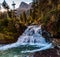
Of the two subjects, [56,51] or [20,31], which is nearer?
[56,51]

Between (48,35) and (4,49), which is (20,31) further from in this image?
(4,49)

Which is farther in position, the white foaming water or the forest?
the forest

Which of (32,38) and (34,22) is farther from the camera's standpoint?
(34,22)

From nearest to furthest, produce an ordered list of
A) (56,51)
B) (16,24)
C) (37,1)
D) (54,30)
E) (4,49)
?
(56,51) → (4,49) → (54,30) → (16,24) → (37,1)

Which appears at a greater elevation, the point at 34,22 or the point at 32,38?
the point at 34,22

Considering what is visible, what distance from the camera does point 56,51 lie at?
1508 cm

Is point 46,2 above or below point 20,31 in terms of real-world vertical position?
above

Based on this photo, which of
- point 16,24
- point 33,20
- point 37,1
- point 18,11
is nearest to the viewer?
point 16,24

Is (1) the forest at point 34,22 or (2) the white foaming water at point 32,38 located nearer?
(2) the white foaming water at point 32,38

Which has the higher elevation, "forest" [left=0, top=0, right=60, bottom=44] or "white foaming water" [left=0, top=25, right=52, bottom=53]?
"forest" [left=0, top=0, right=60, bottom=44]

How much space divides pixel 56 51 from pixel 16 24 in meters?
8.20

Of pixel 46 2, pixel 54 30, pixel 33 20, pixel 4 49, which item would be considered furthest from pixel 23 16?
pixel 4 49

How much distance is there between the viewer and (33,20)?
2567cm

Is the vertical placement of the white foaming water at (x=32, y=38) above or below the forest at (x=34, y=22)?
below
